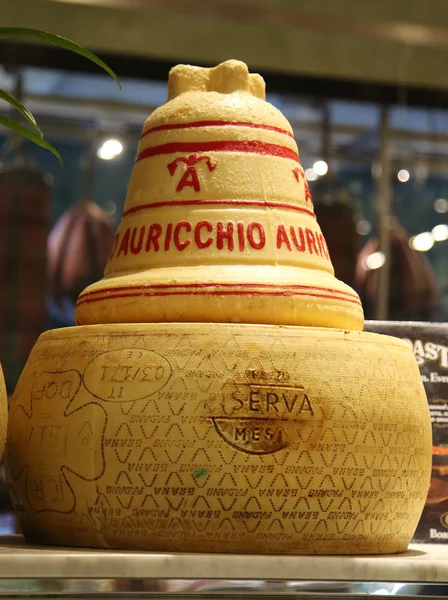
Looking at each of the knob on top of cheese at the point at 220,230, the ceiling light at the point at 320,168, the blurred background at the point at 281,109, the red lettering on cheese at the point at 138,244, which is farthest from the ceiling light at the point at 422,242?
the red lettering on cheese at the point at 138,244

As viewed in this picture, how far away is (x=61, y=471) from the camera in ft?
3.60

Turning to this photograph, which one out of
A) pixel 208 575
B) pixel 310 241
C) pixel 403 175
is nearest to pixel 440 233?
pixel 403 175

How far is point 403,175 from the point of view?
2730 mm

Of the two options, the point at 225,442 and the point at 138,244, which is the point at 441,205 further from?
the point at 225,442

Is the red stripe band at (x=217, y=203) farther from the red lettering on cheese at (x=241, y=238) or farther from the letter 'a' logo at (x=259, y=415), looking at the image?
the letter 'a' logo at (x=259, y=415)

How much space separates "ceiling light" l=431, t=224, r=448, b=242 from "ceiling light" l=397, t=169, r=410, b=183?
14 centimetres

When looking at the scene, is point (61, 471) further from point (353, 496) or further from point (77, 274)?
point (77, 274)

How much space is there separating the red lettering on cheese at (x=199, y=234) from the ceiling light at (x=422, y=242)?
5.17 feet

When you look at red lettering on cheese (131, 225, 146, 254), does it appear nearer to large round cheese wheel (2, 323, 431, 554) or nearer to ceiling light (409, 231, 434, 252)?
large round cheese wheel (2, 323, 431, 554)

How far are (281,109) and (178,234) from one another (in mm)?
1508

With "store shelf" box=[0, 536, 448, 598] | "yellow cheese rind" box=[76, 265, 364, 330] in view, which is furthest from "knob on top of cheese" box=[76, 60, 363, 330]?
"store shelf" box=[0, 536, 448, 598]

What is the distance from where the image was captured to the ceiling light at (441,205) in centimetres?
271

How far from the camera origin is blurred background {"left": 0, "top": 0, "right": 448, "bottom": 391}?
8.07 ft

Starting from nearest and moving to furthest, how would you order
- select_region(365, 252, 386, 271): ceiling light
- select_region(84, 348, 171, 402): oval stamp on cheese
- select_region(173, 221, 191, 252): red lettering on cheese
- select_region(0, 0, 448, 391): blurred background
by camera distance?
select_region(84, 348, 171, 402): oval stamp on cheese, select_region(173, 221, 191, 252): red lettering on cheese, select_region(0, 0, 448, 391): blurred background, select_region(365, 252, 386, 271): ceiling light
